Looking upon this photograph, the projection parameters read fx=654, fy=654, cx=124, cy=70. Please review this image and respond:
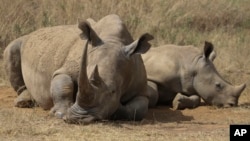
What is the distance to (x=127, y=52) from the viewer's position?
8406 millimetres

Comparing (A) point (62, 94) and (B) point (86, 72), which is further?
(A) point (62, 94)

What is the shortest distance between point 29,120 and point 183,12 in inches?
378

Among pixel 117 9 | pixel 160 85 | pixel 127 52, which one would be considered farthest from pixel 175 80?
pixel 117 9

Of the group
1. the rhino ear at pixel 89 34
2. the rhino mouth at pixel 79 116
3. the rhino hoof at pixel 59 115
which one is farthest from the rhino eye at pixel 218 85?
the rhino mouth at pixel 79 116

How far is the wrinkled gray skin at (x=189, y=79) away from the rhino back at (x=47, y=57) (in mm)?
1594

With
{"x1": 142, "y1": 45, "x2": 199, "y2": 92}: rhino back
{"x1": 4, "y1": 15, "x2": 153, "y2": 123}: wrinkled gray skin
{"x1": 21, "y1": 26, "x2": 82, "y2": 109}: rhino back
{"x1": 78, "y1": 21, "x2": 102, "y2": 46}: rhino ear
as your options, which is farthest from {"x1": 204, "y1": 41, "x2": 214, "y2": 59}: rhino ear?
{"x1": 78, "y1": 21, "x2": 102, "y2": 46}: rhino ear

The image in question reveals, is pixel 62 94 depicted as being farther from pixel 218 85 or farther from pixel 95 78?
pixel 218 85

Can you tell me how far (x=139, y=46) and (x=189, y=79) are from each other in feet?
7.81

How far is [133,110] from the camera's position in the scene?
861 cm

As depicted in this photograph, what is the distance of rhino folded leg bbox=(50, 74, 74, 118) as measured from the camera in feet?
26.9

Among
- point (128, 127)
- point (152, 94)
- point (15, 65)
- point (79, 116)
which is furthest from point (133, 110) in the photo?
point (15, 65)

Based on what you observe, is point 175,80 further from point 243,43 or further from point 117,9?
point 117,9

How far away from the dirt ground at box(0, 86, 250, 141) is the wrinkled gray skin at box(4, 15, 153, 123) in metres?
0.19

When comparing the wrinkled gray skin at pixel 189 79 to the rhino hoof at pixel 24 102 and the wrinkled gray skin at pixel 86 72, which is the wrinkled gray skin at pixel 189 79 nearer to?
the wrinkled gray skin at pixel 86 72
